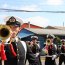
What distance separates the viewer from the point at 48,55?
12.8m

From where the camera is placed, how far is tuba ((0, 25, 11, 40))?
471cm

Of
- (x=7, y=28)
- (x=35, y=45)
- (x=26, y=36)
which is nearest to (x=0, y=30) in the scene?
(x=7, y=28)

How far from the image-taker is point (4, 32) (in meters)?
4.80

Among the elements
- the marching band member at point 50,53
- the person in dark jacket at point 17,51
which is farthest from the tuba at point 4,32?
the marching band member at point 50,53

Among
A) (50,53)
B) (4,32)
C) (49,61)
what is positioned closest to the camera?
(4,32)

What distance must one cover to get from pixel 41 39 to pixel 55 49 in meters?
22.9

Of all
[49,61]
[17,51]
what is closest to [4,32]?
[17,51]

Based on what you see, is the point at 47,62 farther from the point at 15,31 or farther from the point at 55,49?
the point at 15,31

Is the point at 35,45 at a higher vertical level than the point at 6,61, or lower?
lower

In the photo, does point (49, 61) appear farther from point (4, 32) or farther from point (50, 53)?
point (4, 32)

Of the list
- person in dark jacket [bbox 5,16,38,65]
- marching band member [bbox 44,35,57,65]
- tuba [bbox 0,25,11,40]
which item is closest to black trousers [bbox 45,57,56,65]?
marching band member [bbox 44,35,57,65]

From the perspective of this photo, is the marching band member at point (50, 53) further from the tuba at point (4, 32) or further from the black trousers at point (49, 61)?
the tuba at point (4, 32)

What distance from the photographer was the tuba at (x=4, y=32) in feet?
15.5

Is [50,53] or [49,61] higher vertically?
[50,53]
